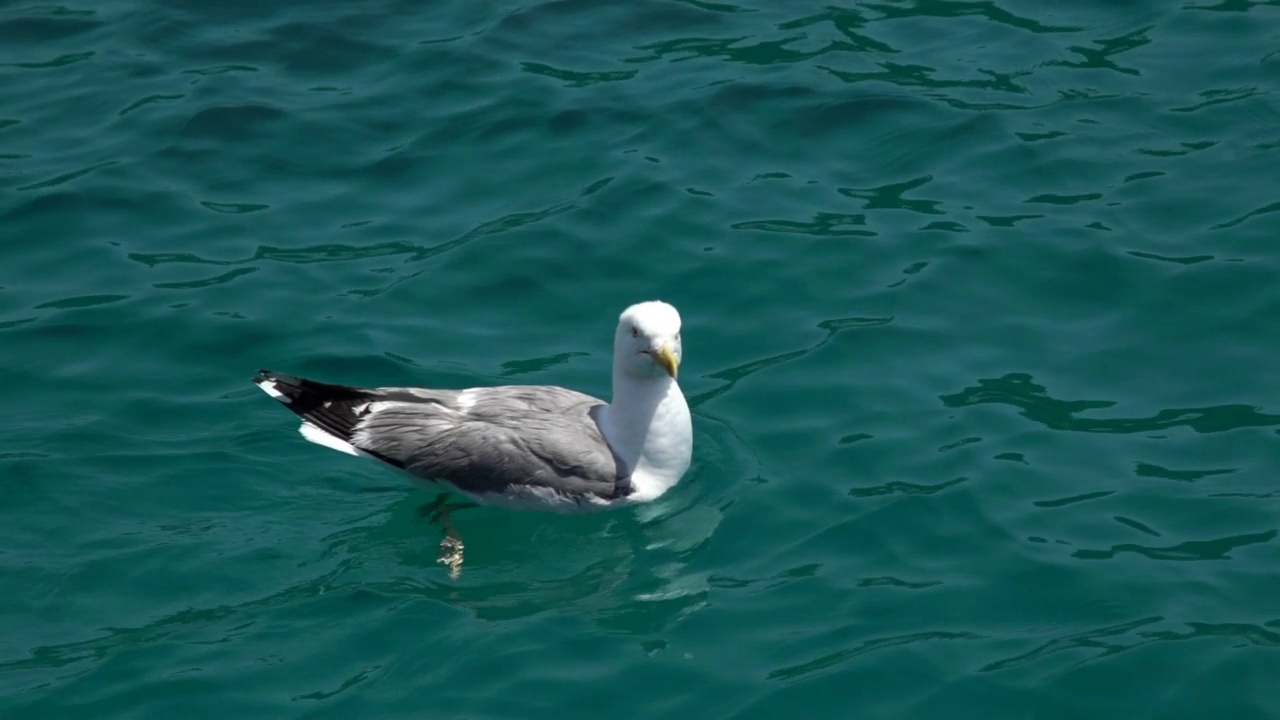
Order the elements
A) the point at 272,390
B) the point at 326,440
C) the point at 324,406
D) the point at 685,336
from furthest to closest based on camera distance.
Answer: the point at 685,336 → the point at 272,390 → the point at 324,406 → the point at 326,440

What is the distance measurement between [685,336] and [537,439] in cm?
176

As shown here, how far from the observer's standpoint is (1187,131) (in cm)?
1226

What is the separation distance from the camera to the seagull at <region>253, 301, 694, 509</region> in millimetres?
9531

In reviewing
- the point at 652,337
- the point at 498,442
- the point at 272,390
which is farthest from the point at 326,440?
the point at 652,337

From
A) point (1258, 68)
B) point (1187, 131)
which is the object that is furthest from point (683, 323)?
point (1258, 68)

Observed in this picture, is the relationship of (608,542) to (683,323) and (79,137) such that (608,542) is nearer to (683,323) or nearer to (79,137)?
(683,323)

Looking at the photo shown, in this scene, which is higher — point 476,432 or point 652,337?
point 652,337

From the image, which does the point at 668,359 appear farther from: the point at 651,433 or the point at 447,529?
the point at 447,529

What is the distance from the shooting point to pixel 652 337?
9250 mm

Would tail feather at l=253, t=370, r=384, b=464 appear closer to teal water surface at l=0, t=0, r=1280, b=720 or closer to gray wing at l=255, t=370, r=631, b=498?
gray wing at l=255, t=370, r=631, b=498

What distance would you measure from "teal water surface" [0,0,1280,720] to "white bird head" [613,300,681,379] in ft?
2.79

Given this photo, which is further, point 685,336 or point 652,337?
point 685,336

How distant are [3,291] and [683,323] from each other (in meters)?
4.85

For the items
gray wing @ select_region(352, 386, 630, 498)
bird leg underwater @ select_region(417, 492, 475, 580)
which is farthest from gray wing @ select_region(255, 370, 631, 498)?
bird leg underwater @ select_region(417, 492, 475, 580)
